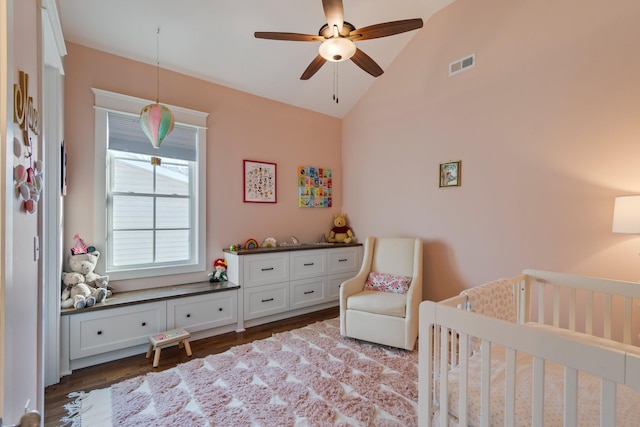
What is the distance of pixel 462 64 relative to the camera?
2.91m

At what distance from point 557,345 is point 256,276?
105 inches

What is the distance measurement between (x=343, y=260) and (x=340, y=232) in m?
0.47

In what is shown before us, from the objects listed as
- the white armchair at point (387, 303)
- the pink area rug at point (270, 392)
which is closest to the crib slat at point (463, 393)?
the pink area rug at point (270, 392)

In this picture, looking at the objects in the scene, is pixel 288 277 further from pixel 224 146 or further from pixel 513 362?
pixel 513 362

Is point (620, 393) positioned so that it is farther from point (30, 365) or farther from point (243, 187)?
point (243, 187)

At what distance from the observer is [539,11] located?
2.41m

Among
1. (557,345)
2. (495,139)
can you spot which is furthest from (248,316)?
(495,139)

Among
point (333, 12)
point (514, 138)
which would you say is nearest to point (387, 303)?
point (514, 138)

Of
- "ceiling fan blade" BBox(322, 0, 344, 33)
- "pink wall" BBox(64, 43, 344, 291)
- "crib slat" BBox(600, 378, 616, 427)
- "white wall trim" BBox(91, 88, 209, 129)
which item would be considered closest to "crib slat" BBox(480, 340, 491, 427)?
"crib slat" BBox(600, 378, 616, 427)

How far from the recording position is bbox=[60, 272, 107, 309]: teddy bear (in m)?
2.22

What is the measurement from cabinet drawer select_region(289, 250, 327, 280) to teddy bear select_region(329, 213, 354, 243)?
511 millimetres

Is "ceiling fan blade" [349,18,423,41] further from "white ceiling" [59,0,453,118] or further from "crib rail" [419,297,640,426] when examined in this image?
"crib rail" [419,297,640,426]

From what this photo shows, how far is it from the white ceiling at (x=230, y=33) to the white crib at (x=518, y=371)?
2.74m

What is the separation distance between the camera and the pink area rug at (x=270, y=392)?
67.1 inches
